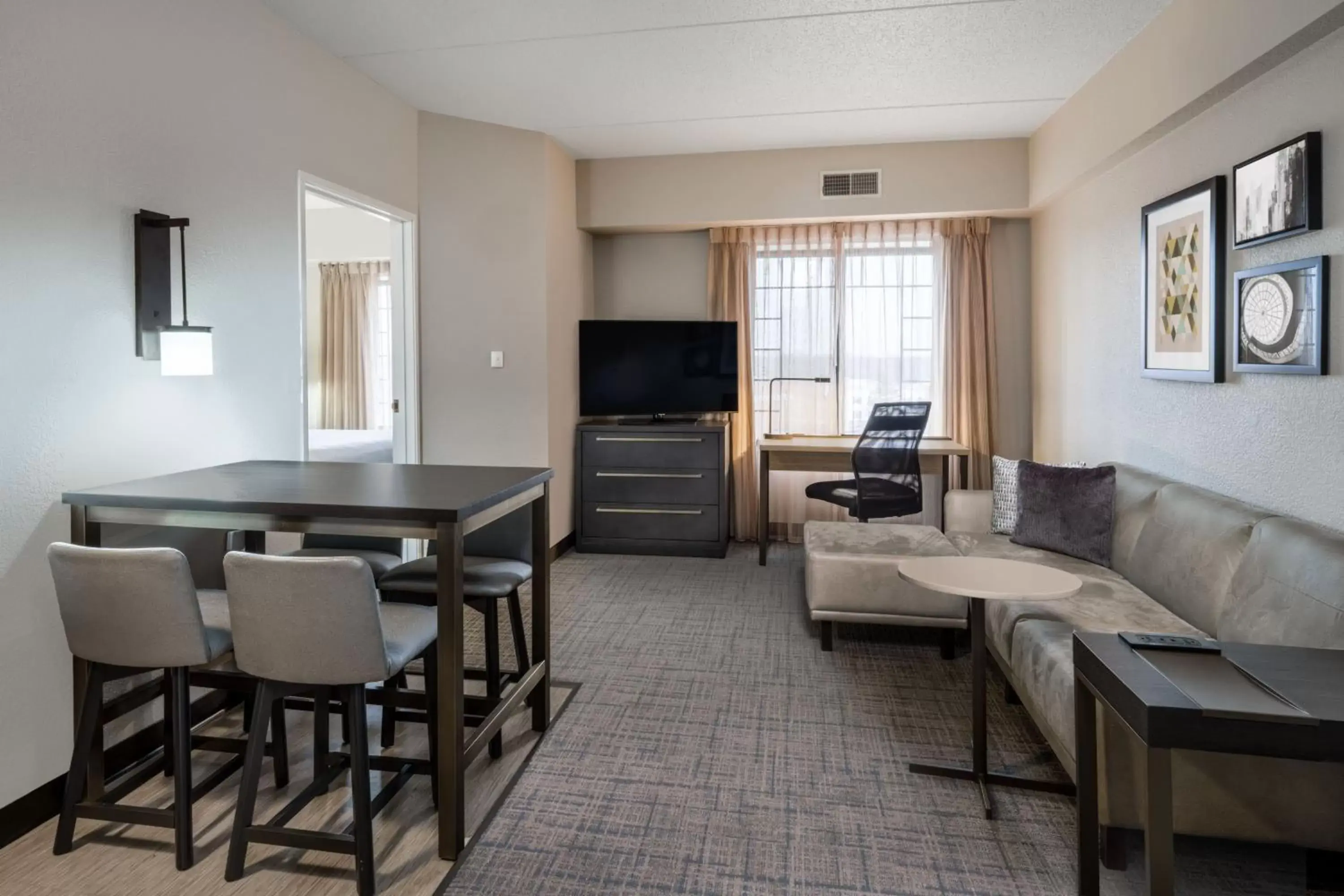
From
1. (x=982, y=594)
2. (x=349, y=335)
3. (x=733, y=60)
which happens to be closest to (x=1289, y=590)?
(x=982, y=594)

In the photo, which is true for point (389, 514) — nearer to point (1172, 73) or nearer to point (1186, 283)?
point (1186, 283)

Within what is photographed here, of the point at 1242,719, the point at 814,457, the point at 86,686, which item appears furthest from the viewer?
the point at 814,457

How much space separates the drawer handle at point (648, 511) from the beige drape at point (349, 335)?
10.2ft

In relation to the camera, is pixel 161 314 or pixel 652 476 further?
pixel 652 476

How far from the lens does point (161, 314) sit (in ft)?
8.29

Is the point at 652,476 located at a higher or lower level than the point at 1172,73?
lower

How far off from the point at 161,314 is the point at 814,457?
360 cm

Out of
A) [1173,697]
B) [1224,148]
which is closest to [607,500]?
[1224,148]

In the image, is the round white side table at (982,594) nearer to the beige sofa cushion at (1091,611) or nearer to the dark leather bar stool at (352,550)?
the beige sofa cushion at (1091,611)

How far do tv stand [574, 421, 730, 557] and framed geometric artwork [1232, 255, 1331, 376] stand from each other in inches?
116

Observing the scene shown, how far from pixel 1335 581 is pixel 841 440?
340 cm

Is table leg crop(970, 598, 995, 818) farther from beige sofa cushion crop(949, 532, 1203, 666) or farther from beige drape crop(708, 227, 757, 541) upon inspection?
beige drape crop(708, 227, 757, 541)

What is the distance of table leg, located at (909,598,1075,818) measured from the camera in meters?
2.23

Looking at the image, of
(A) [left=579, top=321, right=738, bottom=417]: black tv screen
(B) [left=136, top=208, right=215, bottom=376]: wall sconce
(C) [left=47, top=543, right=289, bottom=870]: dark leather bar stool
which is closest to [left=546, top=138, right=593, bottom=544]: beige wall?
(A) [left=579, top=321, right=738, bottom=417]: black tv screen
